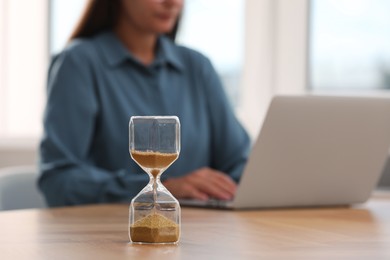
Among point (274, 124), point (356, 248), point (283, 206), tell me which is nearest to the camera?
point (356, 248)

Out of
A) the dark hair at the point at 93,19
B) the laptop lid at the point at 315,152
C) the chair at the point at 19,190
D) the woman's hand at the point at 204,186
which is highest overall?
the dark hair at the point at 93,19

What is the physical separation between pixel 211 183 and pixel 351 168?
1.07ft

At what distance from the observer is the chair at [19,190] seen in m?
2.21

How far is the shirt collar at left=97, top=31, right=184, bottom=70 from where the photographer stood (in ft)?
8.17

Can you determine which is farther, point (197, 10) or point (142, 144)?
point (197, 10)

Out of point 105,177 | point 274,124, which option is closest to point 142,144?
point 274,124

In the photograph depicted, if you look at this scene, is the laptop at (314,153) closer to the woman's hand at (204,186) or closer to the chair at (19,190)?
the woman's hand at (204,186)

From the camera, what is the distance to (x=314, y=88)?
3932 mm

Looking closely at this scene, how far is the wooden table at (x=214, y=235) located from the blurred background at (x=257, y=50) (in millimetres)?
1915

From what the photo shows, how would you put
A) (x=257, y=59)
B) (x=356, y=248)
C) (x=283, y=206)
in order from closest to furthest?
(x=356, y=248), (x=283, y=206), (x=257, y=59)

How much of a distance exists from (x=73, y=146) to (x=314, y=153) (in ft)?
2.35

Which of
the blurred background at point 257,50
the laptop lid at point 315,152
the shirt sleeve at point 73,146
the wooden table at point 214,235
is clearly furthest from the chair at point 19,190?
the blurred background at point 257,50

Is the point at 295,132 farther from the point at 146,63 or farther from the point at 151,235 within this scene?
the point at 146,63

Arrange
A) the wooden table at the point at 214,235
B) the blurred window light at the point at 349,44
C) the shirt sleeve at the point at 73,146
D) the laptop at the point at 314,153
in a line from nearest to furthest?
the wooden table at the point at 214,235, the laptop at the point at 314,153, the shirt sleeve at the point at 73,146, the blurred window light at the point at 349,44
